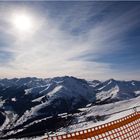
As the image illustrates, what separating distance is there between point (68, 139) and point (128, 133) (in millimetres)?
4010

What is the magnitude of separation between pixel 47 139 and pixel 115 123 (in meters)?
4.61

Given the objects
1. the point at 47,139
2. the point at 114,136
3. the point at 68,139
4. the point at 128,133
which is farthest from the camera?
the point at 128,133

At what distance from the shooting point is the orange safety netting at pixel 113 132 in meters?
8.89

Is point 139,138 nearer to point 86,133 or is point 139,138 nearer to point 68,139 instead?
point 86,133

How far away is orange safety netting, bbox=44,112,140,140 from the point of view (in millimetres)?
8886

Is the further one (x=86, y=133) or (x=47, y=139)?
(x=86, y=133)

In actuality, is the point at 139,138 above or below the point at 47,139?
below

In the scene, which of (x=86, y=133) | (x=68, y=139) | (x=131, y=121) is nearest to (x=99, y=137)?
(x=86, y=133)

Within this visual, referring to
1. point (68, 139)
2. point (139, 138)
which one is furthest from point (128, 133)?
point (68, 139)

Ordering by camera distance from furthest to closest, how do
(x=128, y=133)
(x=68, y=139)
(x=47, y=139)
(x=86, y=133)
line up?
(x=128, y=133), (x=86, y=133), (x=68, y=139), (x=47, y=139)

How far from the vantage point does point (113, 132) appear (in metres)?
10.5

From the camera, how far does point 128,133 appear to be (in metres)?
11.3

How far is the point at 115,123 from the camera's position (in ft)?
37.6

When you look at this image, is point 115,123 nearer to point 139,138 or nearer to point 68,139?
point 139,138
